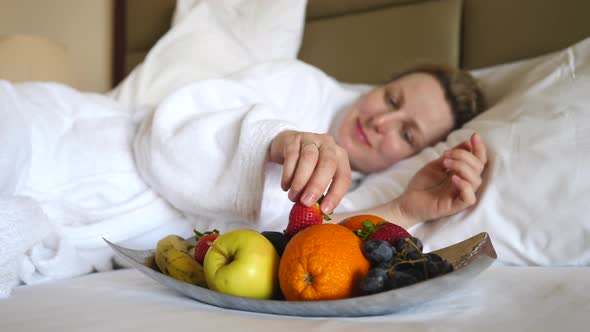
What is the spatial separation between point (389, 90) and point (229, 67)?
0.54 meters

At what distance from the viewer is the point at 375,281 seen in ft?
1.35

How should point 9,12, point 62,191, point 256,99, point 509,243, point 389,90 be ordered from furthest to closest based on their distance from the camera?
A: 1. point 9,12
2. point 389,90
3. point 256,99
4. point 62,191
5. point 509,243

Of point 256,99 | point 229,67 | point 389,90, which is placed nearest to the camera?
point 256,99

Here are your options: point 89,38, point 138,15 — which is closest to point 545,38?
point 138,15

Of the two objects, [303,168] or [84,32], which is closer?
[303,168]

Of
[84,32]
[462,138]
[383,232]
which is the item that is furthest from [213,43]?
[84,32]

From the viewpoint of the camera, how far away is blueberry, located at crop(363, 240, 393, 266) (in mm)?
441

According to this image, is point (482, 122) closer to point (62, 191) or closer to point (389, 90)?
point (389, 90)

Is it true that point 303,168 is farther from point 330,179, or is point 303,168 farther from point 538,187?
point 538,187

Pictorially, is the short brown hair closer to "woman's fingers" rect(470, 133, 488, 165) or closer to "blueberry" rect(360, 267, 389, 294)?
"woman's fingers" rect(470, 133, 488, 165)

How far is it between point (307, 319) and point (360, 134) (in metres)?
0.77

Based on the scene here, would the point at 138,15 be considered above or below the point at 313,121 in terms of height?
above

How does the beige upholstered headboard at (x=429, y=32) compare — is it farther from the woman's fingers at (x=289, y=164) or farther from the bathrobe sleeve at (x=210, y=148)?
the woman's fingers at (x=289, y=164)

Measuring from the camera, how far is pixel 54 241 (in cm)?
74
